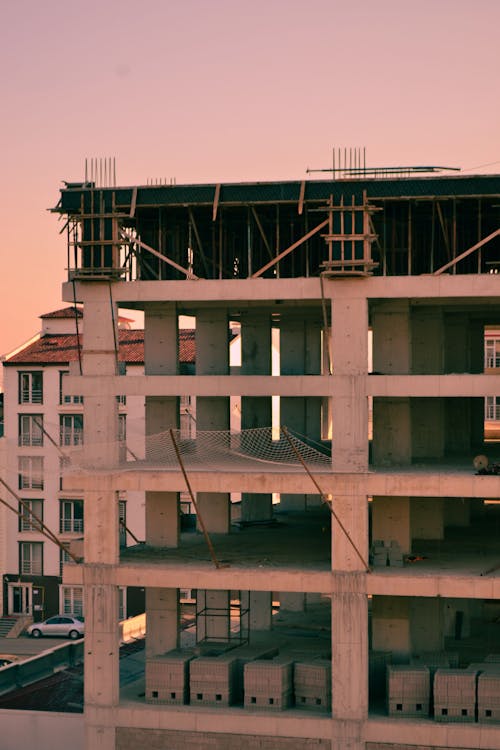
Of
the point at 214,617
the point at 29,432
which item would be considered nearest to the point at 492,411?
the point at 29,432

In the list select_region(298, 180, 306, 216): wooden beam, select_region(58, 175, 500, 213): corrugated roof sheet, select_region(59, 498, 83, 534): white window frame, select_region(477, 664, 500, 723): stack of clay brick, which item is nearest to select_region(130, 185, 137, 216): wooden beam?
select_region(58, 175, 500, 213): corrugated roof sheet

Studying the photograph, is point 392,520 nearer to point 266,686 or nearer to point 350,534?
point 350,534

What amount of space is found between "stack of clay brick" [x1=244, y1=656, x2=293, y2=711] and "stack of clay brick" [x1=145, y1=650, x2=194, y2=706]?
3.04 meters

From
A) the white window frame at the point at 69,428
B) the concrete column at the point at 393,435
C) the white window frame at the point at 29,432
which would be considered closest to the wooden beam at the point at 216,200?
the concrete column at the point at 393,435

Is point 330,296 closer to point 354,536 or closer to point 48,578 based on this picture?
point 354,536

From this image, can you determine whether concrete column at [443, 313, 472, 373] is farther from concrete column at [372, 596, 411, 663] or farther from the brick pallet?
the brick pallet

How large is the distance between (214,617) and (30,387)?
181ft

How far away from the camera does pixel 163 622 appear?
69.6m

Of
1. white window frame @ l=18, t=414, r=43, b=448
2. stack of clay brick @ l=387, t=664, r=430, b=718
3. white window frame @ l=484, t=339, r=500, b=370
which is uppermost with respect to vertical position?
white window frame @ l=484, t=339, r=500, b=370

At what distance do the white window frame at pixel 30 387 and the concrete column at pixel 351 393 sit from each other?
212ft

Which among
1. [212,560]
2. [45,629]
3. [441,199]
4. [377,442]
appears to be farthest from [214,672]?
[45,629]

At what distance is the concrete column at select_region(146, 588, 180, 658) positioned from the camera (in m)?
69.4

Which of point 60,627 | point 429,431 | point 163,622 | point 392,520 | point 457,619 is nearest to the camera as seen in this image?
point 392,520

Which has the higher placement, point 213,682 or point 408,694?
point 213,682
